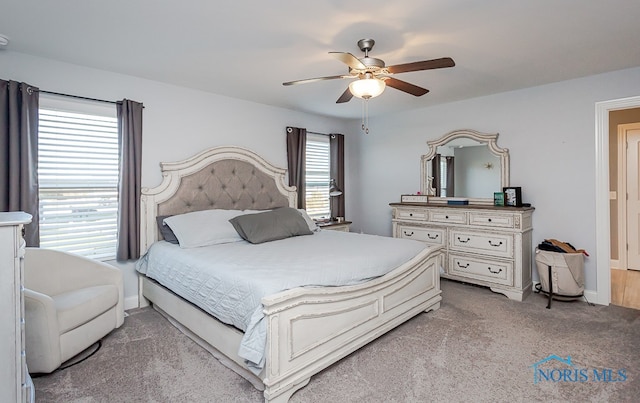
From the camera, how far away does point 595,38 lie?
2.48 metres

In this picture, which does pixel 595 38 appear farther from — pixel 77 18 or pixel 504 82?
pixel 77 18

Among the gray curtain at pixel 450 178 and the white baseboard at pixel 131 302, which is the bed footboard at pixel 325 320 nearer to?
the gray curtain at pixel 450 178

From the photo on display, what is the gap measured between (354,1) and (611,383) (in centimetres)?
276

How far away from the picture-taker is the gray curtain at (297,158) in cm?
459

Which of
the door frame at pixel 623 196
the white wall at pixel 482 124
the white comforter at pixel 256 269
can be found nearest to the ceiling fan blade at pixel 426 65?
the white comforter at pixel 256 269

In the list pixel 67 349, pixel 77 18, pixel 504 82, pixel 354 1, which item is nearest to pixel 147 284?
pixel 67 349

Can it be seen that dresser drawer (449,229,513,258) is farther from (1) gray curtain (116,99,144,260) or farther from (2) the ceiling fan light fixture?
(1) gray curtain (116,99,144,260)

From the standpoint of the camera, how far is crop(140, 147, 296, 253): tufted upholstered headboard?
11.1 feet

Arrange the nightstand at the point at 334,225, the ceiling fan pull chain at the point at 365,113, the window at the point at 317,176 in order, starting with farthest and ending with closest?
the window at the point at 317,176
the nightstand at the point at 334,225
the ceiling fan pull chain at the point at 365,113

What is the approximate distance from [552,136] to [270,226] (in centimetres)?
319

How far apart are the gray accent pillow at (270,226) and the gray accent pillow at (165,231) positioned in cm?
55

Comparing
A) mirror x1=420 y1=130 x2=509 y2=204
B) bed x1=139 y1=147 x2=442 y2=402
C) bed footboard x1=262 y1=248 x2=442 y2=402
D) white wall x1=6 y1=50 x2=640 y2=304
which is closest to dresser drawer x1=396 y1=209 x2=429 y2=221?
mirror x1=420 y1=130 x2=509 y2=204

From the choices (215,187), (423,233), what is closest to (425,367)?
(423,233)

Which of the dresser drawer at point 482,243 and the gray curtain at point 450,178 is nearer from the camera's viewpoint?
the dresser drawer at point 482,243
